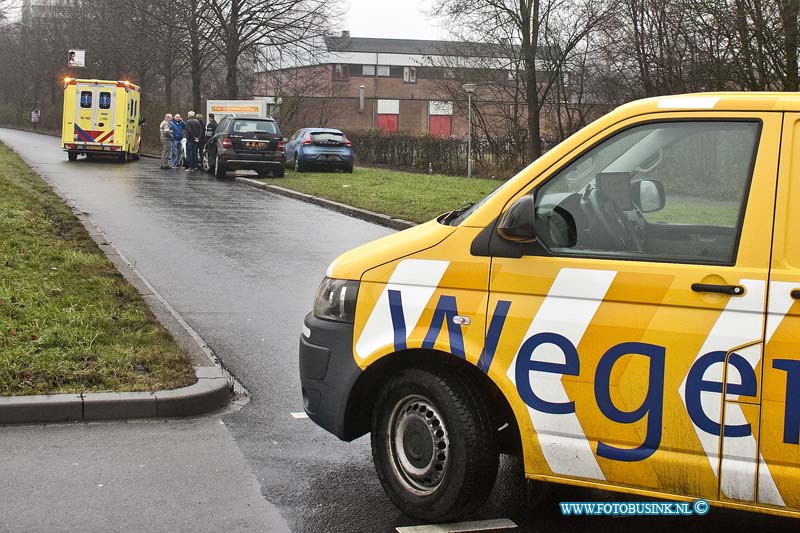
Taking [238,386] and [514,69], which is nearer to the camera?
[238,386]

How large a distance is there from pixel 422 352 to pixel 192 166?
2847cm

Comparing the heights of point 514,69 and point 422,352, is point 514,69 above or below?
above

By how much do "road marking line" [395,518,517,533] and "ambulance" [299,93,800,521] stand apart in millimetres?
58

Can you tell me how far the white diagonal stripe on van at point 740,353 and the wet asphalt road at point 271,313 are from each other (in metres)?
0.79

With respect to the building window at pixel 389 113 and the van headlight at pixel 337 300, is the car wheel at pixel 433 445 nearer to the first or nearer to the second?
the van headlight at pixel 337 300

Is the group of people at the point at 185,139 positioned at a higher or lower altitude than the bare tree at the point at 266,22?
lower

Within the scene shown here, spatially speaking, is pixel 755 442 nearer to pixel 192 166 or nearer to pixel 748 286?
pixel 748 286

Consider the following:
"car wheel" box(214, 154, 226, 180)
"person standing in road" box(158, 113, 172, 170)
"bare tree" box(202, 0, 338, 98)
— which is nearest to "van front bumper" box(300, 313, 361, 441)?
"car wheel" box(214, 154, 226, 180)

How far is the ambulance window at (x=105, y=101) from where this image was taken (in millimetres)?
32781

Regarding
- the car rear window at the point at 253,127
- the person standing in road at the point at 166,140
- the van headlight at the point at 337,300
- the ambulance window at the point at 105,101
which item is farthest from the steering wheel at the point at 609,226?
the ambulance window at the point at 105,101

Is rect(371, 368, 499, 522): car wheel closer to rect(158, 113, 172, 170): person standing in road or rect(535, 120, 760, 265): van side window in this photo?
rect(535, 120, 760, 265): van side window

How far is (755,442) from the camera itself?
11.5ft

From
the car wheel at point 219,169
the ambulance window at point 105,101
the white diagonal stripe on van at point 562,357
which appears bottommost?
the white diagonal stripe on van at point 562,357

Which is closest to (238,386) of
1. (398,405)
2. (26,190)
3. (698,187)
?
(398,405)
